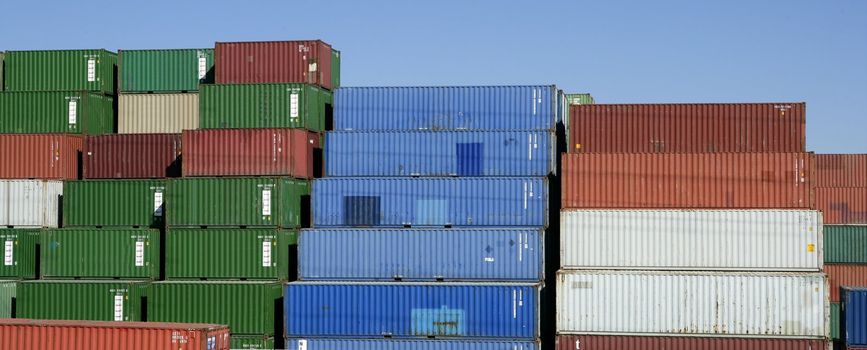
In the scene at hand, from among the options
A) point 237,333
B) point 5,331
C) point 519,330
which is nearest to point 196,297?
point 237,333

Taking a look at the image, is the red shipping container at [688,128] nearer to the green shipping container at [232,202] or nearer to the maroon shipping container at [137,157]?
the green shipping container at [232,202]

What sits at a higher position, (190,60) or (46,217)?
(190,60)

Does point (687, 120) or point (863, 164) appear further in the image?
point (863, 164)

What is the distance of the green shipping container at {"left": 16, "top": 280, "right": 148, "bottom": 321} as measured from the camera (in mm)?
47312

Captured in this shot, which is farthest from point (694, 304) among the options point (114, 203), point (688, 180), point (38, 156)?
point (38, 156)

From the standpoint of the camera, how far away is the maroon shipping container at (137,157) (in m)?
50.8

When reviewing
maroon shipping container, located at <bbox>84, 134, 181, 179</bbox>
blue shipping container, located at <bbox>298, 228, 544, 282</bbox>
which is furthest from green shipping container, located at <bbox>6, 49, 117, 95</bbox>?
blue shipping container, located at <bbox>298, 228, 544, 282</bbox>

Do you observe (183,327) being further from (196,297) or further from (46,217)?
(46,217)

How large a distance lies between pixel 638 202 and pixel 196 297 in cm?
1636

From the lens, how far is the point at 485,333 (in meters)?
44.6

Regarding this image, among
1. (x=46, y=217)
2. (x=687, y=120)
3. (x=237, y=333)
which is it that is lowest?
(x=237, y=333)

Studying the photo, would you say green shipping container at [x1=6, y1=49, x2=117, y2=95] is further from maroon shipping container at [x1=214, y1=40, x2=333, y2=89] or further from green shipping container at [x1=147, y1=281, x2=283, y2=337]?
green shipping container at [x1=147, y1=281, x2=283, y2=337]

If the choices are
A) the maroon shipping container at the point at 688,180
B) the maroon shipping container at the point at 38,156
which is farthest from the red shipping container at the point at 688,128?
the maroon shipping container at the point at 38,156

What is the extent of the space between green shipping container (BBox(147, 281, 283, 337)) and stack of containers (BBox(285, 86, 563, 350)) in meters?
1.29
